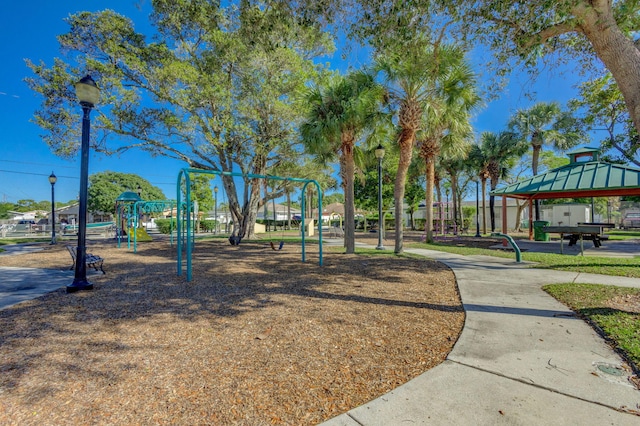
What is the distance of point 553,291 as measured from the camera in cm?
528

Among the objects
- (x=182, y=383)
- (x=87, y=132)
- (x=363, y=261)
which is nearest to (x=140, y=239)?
(x=87, y=132)

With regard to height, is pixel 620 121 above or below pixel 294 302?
above

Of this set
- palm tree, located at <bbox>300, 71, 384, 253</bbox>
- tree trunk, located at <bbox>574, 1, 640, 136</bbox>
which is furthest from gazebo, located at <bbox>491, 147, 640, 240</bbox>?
tree trunk, located at <bbox>574, 1, 640, 136</bbox>

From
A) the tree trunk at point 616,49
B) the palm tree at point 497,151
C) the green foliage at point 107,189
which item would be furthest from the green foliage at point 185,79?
A: the green foliage at point 107,189

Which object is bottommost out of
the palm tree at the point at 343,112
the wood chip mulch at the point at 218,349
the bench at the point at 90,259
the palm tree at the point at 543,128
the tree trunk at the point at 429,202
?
the wood chip mulch at the point at 218,349

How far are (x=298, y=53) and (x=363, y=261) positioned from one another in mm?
11435

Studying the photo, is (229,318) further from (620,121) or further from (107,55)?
(620,121)

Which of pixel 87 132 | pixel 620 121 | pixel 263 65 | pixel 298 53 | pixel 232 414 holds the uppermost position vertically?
pixel 298 53

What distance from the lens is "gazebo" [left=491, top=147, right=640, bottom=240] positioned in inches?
448

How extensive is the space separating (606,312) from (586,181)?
11.1 meters

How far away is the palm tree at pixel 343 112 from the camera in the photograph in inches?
388

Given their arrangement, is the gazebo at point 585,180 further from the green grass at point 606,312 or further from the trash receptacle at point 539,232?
the green grass at point 606,312

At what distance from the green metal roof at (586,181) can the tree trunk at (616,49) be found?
938cm

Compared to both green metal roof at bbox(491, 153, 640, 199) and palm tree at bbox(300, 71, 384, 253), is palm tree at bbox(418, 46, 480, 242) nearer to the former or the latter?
palm tree at bbox(300, 71, 384, 253)
